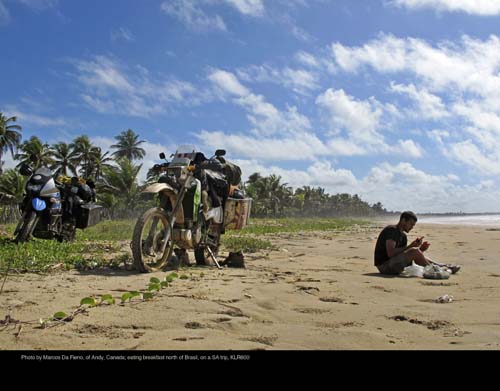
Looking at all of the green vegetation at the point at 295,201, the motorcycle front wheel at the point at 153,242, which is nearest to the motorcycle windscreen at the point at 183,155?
the motorcycle front wheel at the point at 153,242

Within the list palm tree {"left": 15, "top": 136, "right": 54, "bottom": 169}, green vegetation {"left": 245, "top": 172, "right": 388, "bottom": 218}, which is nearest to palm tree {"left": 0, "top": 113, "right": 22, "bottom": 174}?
palm tree {"left": 15, "top": 136, "right": 54, "bottom": 169}

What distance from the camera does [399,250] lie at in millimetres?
5992

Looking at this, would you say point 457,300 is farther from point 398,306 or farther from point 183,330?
point 183,330

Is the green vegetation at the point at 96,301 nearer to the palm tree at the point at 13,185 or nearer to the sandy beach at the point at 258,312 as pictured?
the sandy beach at the point at 258,312

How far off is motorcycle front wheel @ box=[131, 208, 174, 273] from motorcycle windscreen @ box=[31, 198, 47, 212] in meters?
2.94

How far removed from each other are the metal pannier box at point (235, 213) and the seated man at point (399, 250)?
216 centimetres

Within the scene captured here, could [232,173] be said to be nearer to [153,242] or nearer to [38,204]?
[153,242]

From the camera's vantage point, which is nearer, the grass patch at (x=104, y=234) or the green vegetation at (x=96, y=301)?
the green vegetation at (x=96, y=301)

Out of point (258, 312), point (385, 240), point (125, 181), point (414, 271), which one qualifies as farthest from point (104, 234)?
point (125, 181)

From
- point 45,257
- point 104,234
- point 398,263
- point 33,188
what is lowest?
point 104,234

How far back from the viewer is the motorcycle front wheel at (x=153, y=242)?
16.7 ft

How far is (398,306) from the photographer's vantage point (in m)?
3.79

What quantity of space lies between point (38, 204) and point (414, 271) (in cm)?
613
